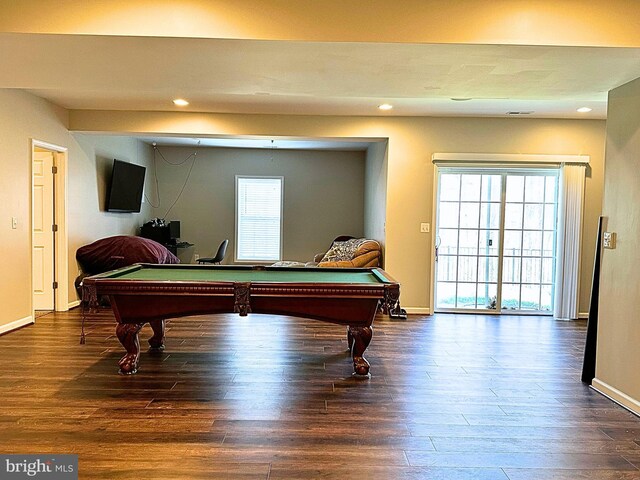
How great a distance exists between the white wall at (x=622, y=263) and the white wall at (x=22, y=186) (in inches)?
219

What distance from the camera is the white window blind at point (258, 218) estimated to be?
8.70 meters

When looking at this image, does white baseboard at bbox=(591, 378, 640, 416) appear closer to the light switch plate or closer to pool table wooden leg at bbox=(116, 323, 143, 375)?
the light switch plate

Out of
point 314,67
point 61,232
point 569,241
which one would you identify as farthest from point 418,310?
point 61,232

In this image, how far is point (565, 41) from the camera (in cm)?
251

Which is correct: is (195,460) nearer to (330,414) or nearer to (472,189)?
(330,414)

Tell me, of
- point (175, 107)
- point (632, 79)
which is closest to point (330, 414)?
point (632, 79)

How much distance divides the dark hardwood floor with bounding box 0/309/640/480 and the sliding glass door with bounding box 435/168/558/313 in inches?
54.4

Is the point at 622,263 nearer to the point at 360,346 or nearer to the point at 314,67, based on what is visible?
the point at 360,346

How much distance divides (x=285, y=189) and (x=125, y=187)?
2944mm

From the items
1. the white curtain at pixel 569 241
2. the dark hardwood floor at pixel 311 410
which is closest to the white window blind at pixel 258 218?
the dark hardwood floor at pixel 311 410

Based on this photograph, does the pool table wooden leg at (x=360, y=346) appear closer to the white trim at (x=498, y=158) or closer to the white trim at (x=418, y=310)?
the white trim at (x=418, y=310)

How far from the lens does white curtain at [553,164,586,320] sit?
572 centimetres

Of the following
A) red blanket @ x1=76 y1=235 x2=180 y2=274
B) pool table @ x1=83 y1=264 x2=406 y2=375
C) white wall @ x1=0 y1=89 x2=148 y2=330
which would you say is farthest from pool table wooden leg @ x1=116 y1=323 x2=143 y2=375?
red blanket @ x1=76 y1=235 x2=180 y2=274

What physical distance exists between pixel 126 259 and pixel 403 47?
15.5ft
